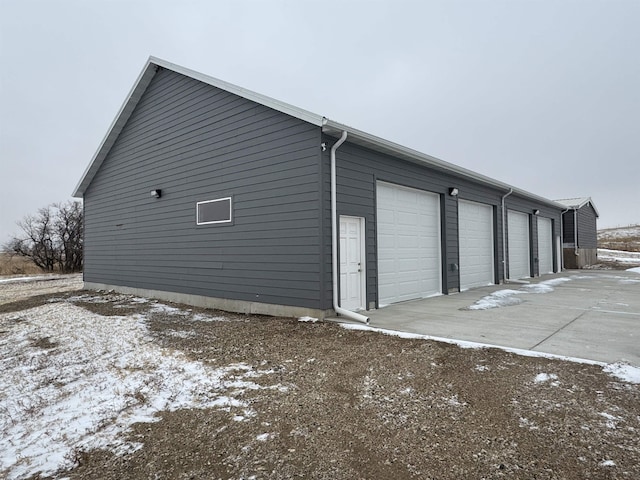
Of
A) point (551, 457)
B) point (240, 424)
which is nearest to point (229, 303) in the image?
point (240, 424)

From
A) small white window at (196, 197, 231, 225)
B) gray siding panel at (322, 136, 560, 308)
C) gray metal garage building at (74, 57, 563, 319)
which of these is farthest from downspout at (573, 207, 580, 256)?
small white window at (196, 197, 231, 225)

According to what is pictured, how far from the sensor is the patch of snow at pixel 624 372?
326 centimetres

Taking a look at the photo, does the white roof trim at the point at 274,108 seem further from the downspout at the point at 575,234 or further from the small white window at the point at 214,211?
the downspout at the point at 575,234

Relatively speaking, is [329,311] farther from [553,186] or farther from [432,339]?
[553,186]

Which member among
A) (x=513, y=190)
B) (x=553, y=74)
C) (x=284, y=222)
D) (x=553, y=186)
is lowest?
(x=284, y=222)

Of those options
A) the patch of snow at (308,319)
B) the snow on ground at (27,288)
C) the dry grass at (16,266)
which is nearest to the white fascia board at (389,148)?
the patch of snow at (308,319)

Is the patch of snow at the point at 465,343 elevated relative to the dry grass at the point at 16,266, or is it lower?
lower

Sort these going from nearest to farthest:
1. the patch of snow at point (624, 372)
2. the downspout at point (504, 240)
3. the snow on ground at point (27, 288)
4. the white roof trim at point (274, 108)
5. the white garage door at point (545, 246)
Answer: the patch of snow at point (624, 372), the white roof trim at point (274, 108), the snow on ground at point (27, 288), the downspout at point (504, 240), the white garage door at point (545, 246)

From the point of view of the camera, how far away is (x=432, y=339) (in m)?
4.72

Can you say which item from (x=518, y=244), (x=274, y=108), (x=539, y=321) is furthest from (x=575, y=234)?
(x=274, y=108)

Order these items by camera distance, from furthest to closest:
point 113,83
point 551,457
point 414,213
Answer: point 113,83 → point 414,213 → point 551,457

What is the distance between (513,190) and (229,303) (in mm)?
10233

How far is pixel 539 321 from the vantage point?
579 cm

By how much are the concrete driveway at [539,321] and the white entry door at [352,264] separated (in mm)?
463
